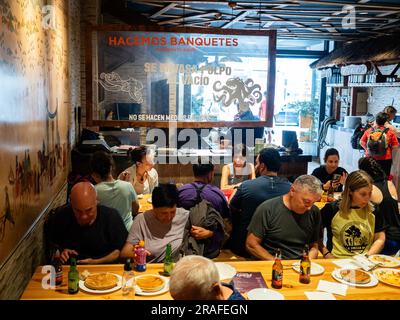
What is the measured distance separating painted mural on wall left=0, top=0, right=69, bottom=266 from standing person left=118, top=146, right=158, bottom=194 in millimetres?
789

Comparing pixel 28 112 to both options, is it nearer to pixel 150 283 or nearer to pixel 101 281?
pixel 101 281

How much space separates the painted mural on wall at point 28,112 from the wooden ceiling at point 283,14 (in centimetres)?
271

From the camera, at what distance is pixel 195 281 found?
1749 mm

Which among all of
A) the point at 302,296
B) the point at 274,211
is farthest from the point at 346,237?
the point at 302,296

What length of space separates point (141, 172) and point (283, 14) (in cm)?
458

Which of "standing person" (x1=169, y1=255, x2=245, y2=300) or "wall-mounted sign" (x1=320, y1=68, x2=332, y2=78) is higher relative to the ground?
"wall-mounted sign" (x1=320, y1=68, x2=332, y2=78)

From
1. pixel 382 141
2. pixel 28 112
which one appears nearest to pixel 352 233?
pixel 28 112

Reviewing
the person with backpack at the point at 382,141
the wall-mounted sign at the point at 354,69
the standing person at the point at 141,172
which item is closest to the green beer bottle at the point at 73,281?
the standing person at the point at 141,172

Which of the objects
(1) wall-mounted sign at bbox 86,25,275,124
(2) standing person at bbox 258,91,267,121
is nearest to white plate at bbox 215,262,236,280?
(1) wall-mounted sign at bbox 86,25,275,124

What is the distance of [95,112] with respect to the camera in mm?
4520

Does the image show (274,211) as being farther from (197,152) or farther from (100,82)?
(197,152)

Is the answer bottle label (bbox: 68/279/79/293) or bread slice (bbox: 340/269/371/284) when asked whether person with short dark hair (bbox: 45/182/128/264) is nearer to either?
bottle label (bbox: 68/279/79/293)

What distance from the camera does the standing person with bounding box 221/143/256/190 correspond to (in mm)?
5582

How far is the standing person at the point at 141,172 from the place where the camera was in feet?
16.3
